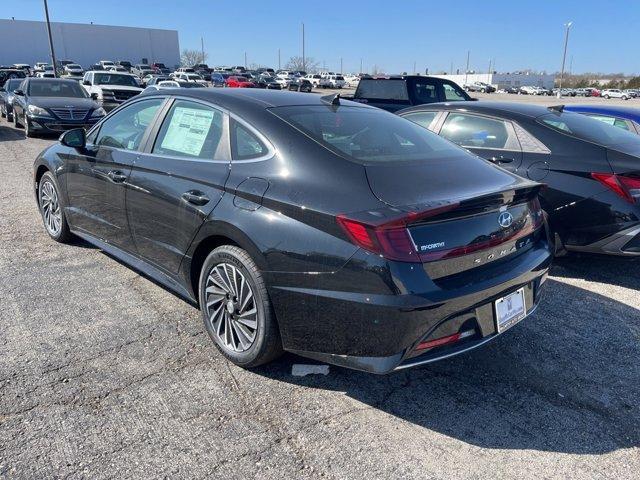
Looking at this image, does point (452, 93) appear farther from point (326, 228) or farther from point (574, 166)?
point (326, 228)

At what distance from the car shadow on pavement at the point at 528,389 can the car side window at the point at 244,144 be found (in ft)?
4.16

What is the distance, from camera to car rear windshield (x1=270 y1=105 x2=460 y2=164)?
3.01 meters

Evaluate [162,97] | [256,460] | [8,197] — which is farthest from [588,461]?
[8,197]

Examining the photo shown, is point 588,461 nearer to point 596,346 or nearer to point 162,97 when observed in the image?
point 596,346

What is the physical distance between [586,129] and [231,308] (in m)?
3.88

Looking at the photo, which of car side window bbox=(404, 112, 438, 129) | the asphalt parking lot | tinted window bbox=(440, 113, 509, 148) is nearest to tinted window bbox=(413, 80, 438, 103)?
car side window bbox=(404, 112, 438, 129)

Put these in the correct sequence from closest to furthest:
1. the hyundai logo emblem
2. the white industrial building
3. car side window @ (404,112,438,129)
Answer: the hyundai logo emblem, car side window @ (404,112,438,129), the white industrial building

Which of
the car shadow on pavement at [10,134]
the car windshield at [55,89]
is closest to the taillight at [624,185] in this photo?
the car windshield at [55,89]

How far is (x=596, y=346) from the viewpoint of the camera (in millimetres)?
3506

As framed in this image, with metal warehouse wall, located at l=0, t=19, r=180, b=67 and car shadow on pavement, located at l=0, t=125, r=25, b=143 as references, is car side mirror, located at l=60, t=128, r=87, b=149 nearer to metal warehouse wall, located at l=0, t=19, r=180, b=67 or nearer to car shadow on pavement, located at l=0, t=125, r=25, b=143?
car shadow on pavement, located at l=0, t=125, r=25, b=143

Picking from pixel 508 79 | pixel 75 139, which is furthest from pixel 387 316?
pixel 508 79

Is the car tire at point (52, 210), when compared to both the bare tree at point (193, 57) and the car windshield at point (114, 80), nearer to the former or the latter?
the car windshield at point (114, 80)

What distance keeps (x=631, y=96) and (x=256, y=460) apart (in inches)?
3166

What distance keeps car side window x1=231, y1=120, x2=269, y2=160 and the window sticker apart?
294mm
